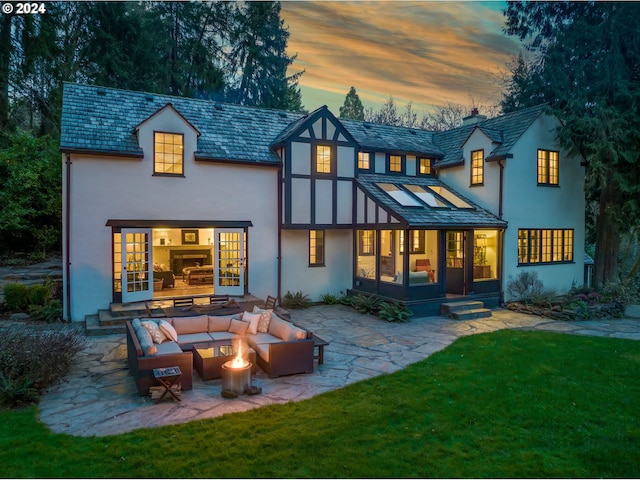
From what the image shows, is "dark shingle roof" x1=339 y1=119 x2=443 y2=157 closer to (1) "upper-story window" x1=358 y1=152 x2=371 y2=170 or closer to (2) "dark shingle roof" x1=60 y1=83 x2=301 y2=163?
(1) "upper-story window" x1=358 y1=152 x2=371 y2=170

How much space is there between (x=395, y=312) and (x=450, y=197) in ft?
20.1

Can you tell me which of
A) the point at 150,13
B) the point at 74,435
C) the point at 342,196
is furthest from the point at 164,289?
the point at 150,13

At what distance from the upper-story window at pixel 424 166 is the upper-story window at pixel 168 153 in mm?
10330

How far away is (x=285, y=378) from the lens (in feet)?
25.3

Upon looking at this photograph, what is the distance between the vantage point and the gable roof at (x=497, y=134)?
50.6ft

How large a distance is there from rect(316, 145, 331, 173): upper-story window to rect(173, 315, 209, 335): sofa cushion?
7655 millimetres

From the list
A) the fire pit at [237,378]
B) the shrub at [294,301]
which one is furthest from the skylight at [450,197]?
the fire pit at [237,378]

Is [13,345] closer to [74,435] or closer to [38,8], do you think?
[74,435]

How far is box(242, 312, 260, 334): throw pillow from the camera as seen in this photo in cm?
905

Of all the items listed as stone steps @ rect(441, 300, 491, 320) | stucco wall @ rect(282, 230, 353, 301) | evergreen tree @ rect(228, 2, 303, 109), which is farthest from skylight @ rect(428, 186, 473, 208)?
evergreen tree @ rect(228, 2, 303, 109)

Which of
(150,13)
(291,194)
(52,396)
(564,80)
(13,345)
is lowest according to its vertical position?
(52,396)

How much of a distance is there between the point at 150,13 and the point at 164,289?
21.3m

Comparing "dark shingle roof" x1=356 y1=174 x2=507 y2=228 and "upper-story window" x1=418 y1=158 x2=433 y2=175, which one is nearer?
"dark shingle roof" x1=356 y1=174 x2=507 y2=228

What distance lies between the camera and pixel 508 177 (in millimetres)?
15258
